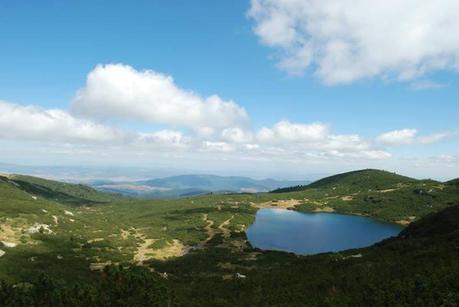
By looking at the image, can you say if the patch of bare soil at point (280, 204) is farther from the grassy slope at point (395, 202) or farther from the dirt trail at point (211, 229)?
the dirt trail at point (211, 229)

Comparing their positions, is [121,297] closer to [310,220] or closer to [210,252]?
[210,252]

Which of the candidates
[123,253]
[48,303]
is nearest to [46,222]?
[123,253]

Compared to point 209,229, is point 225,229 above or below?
above

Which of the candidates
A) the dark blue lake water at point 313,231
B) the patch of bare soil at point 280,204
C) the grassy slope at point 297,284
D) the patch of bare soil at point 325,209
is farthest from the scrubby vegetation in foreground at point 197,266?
the patch of bare soil at point 325,209

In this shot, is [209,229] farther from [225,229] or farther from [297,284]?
[297,284]

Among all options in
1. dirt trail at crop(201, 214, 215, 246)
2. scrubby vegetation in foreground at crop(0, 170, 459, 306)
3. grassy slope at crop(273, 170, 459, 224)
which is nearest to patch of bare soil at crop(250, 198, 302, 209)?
grassy slope at crop(273, 170, 459, 224)

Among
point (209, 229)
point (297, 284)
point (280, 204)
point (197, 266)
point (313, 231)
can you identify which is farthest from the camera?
point (280, 204)

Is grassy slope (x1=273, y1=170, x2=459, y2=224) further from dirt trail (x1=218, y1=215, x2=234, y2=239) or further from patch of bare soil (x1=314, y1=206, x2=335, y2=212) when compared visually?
dirt trail (x1=218, y1=215, x2=234, y2=239)

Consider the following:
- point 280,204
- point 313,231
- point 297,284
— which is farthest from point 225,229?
point 280,204
